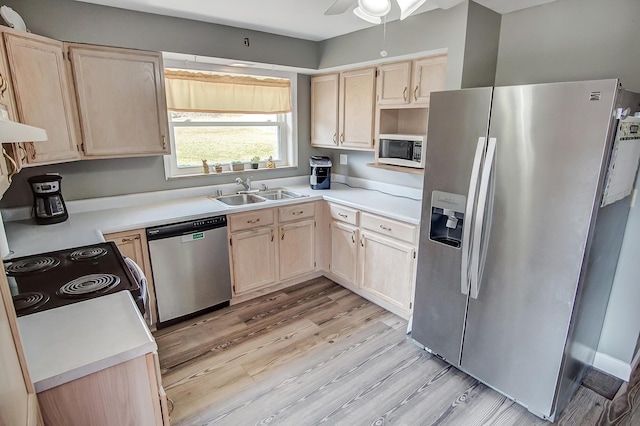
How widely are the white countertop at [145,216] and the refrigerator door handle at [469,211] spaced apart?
1.95 feet

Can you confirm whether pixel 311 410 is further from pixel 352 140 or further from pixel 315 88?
pixel 315 88

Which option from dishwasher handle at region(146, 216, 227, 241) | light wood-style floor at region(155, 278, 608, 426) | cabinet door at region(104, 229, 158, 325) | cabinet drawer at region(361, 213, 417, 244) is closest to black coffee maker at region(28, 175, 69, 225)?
cabinet door at region(104, 229, 158, 325)

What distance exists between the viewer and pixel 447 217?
2.14 metres

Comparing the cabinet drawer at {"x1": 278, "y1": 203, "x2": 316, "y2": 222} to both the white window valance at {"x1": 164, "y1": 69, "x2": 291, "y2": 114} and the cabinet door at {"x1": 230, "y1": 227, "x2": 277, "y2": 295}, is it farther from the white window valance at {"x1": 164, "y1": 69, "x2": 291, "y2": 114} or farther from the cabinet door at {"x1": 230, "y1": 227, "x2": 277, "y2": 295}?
the white window valance at {"x1": 164, "y1": 69, "x2": 291, "y2": 114}

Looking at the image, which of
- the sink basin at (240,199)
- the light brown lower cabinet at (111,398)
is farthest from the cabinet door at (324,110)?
the light brown lower cabinet at (111,398)

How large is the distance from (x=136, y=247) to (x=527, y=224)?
247 cm

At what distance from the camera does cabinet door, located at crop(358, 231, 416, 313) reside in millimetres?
2748

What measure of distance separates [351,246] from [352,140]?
1028 millimetres

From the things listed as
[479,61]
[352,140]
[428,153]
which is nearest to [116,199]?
[352,140]

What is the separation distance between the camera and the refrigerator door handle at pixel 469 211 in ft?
6.22

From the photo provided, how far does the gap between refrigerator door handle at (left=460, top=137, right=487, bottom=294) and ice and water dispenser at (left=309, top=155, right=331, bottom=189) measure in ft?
6.11

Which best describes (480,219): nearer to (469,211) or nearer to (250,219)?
(469,211)

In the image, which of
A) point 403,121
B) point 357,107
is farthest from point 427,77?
point 357,107

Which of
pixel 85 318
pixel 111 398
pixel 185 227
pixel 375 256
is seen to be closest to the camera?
pixel 111 398
